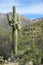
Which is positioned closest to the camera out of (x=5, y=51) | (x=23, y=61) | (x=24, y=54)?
(x=23, y=61)

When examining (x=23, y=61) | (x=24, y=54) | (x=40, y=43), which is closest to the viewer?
(x=23, y=61)

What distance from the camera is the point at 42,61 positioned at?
14.7m

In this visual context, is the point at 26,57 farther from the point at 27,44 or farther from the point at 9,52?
the point at 27,44

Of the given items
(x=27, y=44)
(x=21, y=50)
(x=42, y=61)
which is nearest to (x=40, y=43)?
(x=27, y=44)

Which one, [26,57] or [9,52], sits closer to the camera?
[26,57]

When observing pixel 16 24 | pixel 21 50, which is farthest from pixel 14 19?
pixel 21 50

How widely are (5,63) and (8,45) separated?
255 cm

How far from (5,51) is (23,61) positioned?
8.53 feet

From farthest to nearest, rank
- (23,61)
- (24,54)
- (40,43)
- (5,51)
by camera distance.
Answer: (40,43) → (5,51) → (24,54) → (23,61)

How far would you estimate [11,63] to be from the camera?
14445mm

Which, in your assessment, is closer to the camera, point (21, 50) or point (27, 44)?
point (21, 50)

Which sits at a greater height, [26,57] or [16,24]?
[16,24]

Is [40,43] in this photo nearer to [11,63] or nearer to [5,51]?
[5,51]

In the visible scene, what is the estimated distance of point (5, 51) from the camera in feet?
54.6
